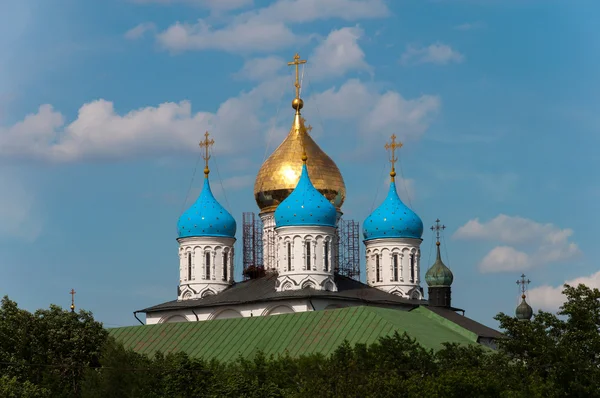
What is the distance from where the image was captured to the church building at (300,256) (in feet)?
190

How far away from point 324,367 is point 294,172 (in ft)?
76.3

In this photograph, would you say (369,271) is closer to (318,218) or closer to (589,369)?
(318,218)

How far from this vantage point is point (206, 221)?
2438 inches

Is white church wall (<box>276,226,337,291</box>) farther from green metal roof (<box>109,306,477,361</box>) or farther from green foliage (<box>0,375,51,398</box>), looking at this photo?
green foliage (<box>0,375,51,398</box>)

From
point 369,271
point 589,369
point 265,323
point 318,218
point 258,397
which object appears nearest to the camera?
point 589,369

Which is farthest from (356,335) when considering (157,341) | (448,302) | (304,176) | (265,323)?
(448,302)

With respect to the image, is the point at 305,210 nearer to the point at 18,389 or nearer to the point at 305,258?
the point at 305,258

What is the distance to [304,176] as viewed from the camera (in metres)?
59.2

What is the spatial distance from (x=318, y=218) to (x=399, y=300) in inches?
185

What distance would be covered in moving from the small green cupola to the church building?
1.6 inches

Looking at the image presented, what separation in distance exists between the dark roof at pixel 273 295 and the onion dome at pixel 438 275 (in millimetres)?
1794

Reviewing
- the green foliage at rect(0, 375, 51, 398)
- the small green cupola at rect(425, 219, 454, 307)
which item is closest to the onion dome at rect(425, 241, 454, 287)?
the small green cupola at rect(425, 219, 454, 307)

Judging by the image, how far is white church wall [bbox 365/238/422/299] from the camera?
6156 cm

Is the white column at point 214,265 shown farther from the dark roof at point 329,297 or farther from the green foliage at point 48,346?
the green foliage at point 48,346
